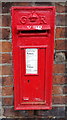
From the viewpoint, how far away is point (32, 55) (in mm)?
1739

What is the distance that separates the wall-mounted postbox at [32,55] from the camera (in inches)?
65.6

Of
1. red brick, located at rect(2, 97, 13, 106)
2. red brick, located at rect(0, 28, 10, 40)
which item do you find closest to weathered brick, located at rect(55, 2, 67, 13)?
red brick, located at rect(0, 28, 10, 40)

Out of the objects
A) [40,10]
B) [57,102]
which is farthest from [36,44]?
[57,102]

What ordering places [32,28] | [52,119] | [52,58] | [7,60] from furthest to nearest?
[52,119]
[7,60]
[52,58]
[32,28]

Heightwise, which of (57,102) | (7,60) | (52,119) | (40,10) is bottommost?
(52,119)

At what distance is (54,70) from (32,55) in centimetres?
32

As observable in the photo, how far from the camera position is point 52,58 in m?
1.75

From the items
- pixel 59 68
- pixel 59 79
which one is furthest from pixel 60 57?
pixel 59 79

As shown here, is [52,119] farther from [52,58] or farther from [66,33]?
[66,33]

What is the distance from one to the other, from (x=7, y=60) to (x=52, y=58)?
455mm

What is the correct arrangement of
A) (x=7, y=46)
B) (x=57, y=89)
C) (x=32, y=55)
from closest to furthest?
(x=32, y=55) → (x=7, y=46) → (x=57, y=89)

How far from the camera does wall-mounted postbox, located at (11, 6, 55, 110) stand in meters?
1.67

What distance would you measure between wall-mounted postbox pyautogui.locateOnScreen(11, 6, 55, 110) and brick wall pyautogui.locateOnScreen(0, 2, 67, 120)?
14 centimetres

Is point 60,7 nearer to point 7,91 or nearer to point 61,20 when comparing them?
point 61,20
